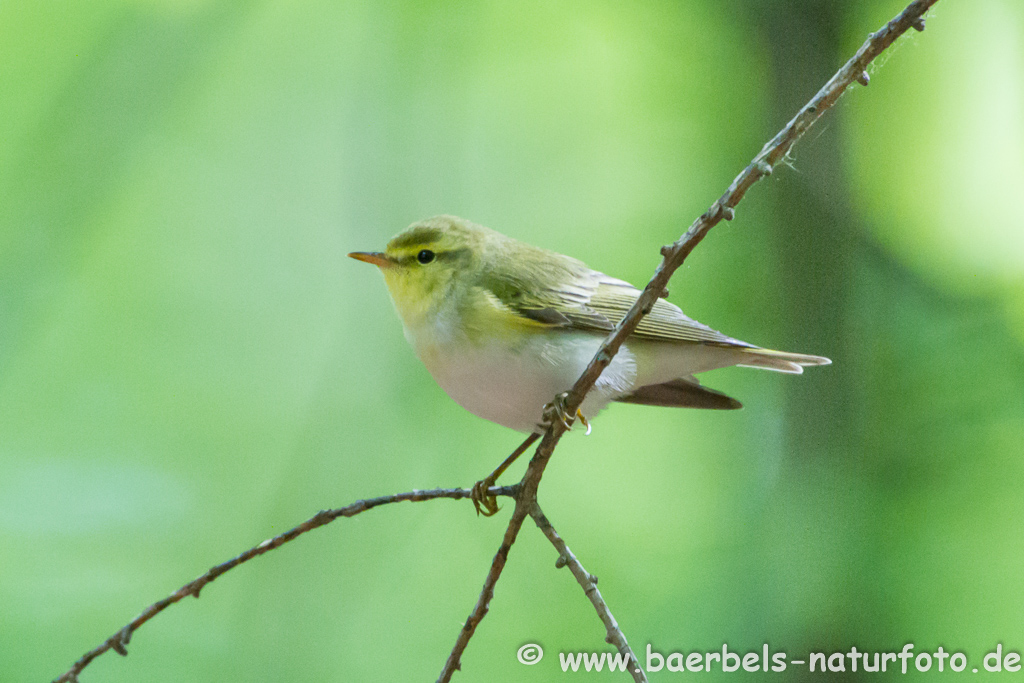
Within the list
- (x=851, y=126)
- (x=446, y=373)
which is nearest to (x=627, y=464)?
(x=446, y=373)

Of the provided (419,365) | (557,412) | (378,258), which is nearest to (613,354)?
(557,412)

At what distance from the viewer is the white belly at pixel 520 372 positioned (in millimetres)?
1144

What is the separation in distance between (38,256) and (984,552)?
2.01 m

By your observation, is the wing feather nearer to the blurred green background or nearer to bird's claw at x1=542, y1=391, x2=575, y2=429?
bird's claw at x1=542, y1=391, x2=575, y2=429

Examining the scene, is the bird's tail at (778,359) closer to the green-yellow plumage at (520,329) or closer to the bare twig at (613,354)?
the green-yellow plumage at (520,329)

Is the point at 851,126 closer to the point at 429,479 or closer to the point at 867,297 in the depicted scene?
the point at 867,297

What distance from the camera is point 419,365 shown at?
1876mm

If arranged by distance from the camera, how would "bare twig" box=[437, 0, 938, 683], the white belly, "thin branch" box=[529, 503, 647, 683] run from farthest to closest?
the white belly, "thin branch" box=[529, 503, 647, 683], "bare twig" box=[437, 0, 938, 683]

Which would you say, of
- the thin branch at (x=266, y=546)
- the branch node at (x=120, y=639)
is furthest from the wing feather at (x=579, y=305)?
the branch node at (x=120, y=639)

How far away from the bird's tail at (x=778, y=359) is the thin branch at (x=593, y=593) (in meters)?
0.42

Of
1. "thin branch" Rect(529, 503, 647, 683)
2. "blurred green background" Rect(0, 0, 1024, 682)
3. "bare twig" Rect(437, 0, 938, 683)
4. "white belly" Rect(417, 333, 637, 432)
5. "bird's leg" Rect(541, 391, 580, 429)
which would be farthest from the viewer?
"blurred green background" Rect(0, 0, 1024, 682)

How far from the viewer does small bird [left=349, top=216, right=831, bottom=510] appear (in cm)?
115

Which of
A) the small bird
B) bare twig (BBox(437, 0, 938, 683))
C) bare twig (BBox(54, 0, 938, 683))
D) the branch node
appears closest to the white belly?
the small bird

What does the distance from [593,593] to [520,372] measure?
1.08ft
